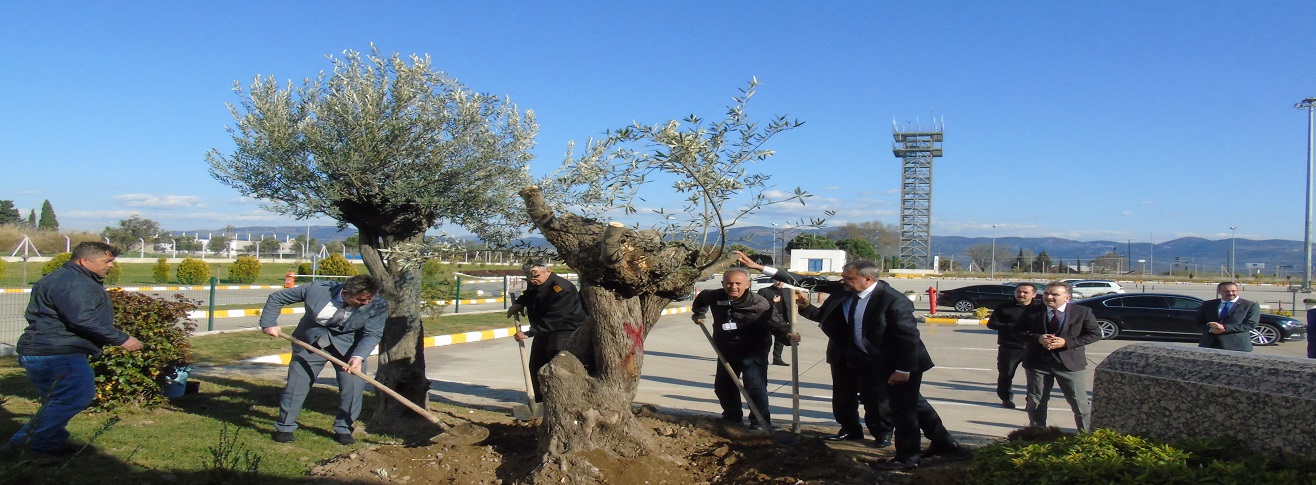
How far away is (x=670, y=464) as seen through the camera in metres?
4.86

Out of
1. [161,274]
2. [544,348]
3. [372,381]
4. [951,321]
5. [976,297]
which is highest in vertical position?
[544,348]

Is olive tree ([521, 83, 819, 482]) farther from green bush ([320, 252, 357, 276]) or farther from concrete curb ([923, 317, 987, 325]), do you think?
green bush ([320, 252, 357, 276])

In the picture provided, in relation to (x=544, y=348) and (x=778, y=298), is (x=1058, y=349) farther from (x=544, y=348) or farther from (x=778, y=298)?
(x=544, y=348)

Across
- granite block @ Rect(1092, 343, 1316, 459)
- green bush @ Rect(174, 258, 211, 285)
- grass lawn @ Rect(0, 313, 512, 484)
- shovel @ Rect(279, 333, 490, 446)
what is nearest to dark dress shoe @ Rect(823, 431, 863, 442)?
granite block @ Rect(1092, 343, 1316, 459)

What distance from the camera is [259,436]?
564cm

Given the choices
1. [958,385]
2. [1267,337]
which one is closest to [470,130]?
[958,385]

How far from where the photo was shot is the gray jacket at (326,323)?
18.8 feet

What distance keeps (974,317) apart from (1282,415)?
1994cm

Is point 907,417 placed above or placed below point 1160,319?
above

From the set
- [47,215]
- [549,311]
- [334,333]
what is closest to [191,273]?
[334,333]

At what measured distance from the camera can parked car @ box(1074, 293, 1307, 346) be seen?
1603cm

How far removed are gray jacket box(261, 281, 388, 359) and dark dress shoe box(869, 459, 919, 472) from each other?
357cm

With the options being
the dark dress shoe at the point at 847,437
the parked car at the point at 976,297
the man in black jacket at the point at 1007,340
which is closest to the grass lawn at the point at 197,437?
the dark dress shoe at the point at 847,437

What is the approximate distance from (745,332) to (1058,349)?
2428 mm
